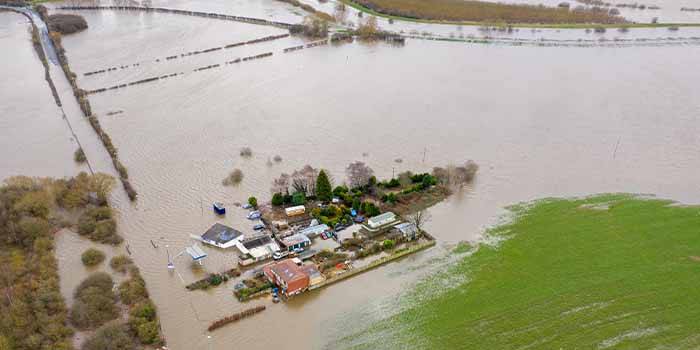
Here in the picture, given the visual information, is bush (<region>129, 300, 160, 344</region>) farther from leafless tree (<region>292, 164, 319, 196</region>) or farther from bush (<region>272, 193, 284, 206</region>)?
leafless tree (<region>292, 164, 319, 196</region>)

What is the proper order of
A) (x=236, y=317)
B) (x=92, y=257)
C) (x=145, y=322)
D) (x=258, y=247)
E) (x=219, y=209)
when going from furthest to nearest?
(x=219, y=209) → (x=258, y=247) → (x=92, y=257) → (x=236, y=317) → (x=145, y=322)

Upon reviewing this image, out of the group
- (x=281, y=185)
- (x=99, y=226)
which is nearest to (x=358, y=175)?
(x=281, y=185)

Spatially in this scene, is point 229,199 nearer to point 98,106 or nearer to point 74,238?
point 74,238

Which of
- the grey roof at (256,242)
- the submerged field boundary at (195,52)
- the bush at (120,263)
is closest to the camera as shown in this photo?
the bush at (120,263)

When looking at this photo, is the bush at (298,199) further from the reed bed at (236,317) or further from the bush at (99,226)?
the bush at (99,226)

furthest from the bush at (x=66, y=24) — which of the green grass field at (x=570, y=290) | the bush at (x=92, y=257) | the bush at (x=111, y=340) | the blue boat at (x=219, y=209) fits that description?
the green grass field at (x=570, y=290)

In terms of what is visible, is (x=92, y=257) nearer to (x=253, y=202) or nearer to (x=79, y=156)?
(x=253, y=202)

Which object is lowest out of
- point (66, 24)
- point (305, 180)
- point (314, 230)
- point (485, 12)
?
point (314, 230)
